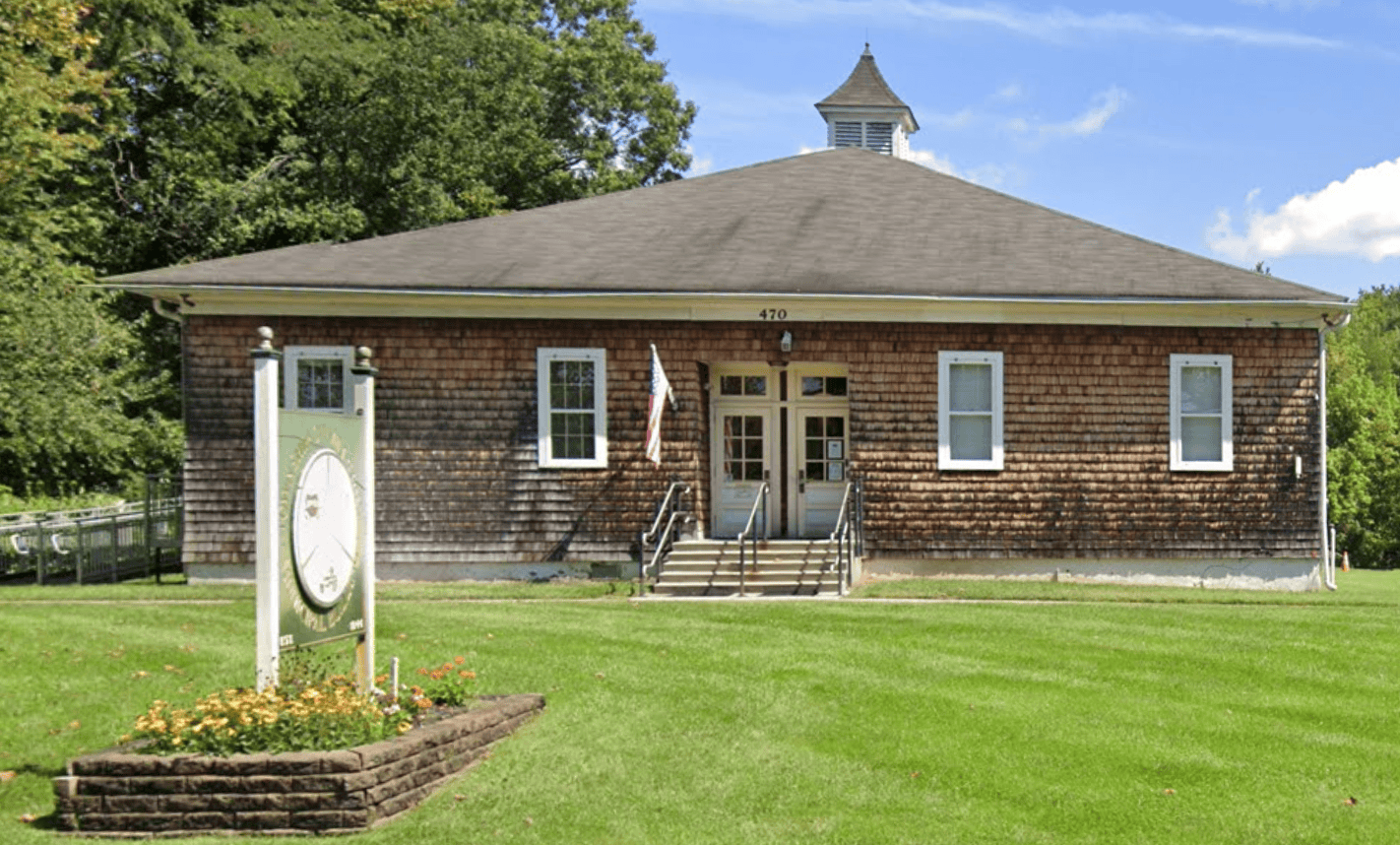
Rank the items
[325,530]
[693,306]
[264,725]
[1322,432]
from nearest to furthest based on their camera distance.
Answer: [264,725] → [325,530] → [693,306] → [1322,432]

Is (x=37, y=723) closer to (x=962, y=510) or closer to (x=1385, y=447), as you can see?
(x=962, y=510)

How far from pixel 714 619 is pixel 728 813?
24.7 feet

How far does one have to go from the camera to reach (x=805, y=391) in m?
22.2

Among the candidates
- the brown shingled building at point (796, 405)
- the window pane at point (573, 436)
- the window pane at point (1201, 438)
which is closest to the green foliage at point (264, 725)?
the brown shingled building at point (796, 405)

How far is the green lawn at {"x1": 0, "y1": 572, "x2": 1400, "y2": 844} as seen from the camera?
8172 mm

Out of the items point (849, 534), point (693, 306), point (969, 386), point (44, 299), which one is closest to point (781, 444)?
point (849, 534)

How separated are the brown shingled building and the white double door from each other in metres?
0.04

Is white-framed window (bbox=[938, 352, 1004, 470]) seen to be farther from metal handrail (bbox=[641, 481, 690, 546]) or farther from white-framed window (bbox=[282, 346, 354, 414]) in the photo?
white-framed window (bbox=[282, 346, 354, 414])

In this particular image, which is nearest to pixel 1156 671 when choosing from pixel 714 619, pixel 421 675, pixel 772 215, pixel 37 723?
→ pixel 714 619

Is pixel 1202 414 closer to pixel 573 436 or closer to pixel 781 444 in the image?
pixel 781 444

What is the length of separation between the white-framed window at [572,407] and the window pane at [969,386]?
16.4 feet

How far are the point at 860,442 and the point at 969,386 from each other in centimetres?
177

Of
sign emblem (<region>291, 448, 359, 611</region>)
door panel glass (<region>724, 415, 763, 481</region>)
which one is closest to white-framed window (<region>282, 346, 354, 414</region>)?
door panel glass (<region>724, 415, 763, 481</region>)

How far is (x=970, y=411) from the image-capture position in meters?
21.4
